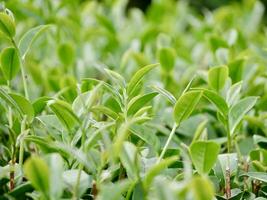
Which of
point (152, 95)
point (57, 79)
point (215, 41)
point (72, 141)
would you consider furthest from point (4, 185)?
point (215, 41)

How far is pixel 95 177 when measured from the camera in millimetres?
827

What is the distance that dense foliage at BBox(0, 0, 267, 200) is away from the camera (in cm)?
80

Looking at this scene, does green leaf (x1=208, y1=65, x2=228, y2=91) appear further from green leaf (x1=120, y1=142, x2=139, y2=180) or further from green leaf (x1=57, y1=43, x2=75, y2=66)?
green leaf (x1=57, y1=43, x2=75, y2=66)

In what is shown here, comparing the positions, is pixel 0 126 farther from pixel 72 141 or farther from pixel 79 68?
pixel 79 68

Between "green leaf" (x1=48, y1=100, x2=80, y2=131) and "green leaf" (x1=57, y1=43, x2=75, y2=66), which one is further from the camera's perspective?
"green leaf" (x1=57, y1=43, x2=75, y2=66)

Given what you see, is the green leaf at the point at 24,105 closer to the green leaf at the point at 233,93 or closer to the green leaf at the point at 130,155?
the green leaf at the point at 130,155

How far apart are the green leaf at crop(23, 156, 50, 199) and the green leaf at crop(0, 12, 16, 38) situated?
1.23ft

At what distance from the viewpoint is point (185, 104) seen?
0.93m

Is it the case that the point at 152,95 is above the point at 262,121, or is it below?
above

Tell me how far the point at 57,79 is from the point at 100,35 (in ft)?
1.79

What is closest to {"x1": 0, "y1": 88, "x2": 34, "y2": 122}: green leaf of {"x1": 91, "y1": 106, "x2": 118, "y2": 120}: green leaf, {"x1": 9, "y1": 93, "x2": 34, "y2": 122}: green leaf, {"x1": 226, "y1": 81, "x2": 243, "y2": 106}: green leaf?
{"x1": 9, "y1": 93, "x2": 34, "y2": 122}: green leaf

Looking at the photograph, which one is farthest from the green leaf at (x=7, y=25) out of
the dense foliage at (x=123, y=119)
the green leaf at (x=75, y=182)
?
the green leaf at (x=75, y=182)

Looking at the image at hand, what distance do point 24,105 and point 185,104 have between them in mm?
280

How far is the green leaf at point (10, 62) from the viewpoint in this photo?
106cm
